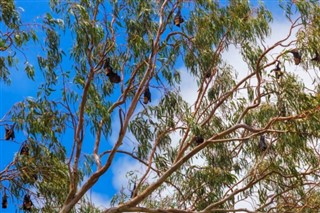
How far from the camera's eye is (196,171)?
11.0 metres

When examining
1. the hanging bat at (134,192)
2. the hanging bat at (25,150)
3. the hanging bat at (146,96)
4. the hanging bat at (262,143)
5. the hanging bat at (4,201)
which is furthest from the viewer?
the hanging bat at (262,143)

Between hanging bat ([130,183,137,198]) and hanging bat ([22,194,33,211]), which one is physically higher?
hanging bat ([130,183,137,198])

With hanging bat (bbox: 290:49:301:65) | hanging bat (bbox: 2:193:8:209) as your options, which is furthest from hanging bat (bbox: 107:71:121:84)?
hanging bat (bbox: 290:49:301:65)

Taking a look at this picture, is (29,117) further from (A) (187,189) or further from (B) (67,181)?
(A) (187,189)

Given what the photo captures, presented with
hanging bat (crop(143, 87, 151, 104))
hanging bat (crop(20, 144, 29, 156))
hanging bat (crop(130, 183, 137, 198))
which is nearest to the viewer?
hanging bat (crop(20, 144, 29, 156))

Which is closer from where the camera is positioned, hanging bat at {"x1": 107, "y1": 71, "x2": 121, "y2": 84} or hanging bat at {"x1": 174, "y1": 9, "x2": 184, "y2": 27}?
hanging bat at {"x1": 107, "y1": 71, "x2": 121, "y2": 84}

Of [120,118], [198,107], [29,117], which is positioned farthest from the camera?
[198,107]

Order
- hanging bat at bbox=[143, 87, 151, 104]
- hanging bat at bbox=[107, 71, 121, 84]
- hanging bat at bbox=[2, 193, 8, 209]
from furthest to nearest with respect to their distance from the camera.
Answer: hanging bat at bbox=[143, 87, 151, 104] < hanging bat at bbox=[107, 71, 121, 84] < hanging bat at bbox=[2, 193, 8, 209]

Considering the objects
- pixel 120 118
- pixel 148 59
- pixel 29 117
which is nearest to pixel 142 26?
pixel 148 59

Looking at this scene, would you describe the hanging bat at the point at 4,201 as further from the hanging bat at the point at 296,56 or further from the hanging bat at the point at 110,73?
the hanging bat at the point at 296,56

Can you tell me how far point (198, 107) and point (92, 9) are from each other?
7.89ft

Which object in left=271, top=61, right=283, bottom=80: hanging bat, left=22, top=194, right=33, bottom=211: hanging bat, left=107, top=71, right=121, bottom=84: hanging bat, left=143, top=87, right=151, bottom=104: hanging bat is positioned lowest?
left=22, top=194, right=33, bottom=211: hanging bat

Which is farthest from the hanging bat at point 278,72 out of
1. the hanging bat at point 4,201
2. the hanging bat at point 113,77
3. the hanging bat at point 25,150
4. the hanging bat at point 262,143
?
the hanging bat at point 4,201

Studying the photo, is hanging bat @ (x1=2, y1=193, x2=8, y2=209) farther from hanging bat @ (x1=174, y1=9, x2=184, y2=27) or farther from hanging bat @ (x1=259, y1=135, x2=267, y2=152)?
hanging bat @ (x1=259, y1=135, x2=267, y2=152)
